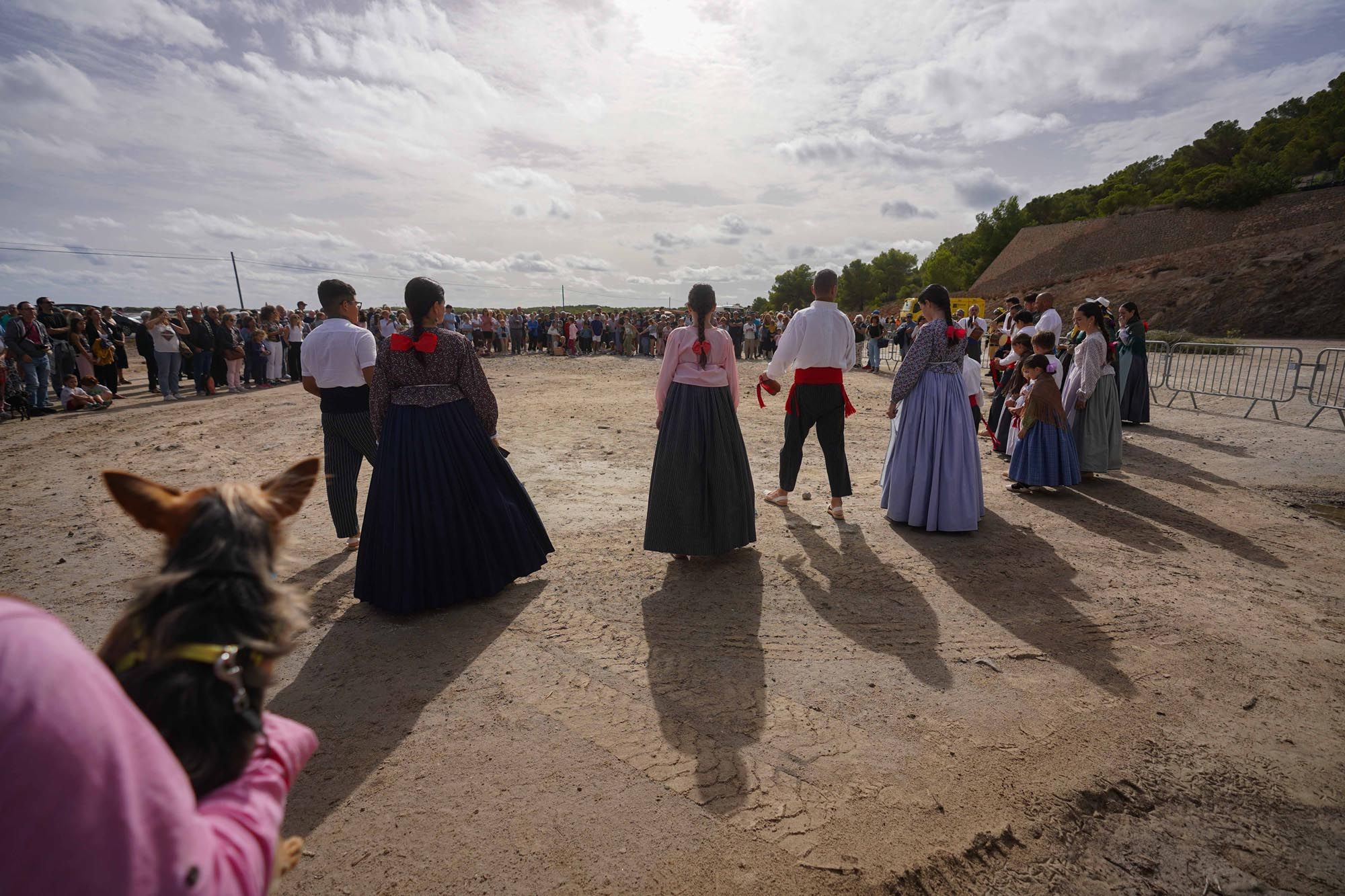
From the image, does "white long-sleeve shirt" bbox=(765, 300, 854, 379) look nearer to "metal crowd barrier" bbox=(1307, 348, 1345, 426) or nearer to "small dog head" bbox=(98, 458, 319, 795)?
"small dog head" bbox=(98, 458, 319, 795)

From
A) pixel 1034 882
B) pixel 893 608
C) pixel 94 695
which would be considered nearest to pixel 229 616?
pixel 94 695

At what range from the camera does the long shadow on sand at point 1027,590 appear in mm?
3826

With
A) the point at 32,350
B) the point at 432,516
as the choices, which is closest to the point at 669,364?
the point at 432,516

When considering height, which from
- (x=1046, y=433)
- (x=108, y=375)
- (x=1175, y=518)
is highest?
(x=108, y=375)

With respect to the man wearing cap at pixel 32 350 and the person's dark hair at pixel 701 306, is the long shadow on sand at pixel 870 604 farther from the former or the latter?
the man wearing cap at pixel 32 350

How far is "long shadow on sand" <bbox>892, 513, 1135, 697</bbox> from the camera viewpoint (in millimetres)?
3826

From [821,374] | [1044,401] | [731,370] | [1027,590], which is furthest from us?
[1044,401]

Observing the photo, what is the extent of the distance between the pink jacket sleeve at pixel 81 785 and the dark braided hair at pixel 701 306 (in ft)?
14.2

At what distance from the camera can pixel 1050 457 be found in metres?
6.84

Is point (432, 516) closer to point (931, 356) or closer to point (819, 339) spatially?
point (819, 339)

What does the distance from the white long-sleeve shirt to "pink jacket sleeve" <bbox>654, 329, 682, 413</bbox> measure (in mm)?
1163

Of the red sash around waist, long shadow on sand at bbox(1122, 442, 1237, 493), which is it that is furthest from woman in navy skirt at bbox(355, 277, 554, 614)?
long shadow on sand at bbox(1122, 442, 1237, 493)

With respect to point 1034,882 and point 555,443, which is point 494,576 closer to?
point 1034,882

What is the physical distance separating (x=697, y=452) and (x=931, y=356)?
8.13 ft
